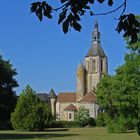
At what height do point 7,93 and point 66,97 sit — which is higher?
point 66,97

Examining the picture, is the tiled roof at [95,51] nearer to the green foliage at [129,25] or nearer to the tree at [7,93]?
the tree at [7,93]

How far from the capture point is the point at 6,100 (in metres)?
75.6

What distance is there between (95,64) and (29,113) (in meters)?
86.1

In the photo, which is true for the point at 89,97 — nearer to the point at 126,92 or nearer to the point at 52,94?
the point at 52,94

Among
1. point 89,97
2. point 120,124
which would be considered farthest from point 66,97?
point 120,124

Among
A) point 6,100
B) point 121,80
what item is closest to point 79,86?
point 6,100

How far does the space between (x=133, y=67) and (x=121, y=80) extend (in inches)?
141

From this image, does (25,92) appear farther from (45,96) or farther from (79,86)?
(45,96)

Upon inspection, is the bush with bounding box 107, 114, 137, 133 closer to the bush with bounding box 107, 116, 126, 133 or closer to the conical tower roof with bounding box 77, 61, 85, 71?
the bush with bounding box 107, 116, 126, 133

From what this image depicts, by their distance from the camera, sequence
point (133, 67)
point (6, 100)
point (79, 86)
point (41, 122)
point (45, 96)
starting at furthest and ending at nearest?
point (45, 96) < point (79, 86) < point (6, 100) < point (41, 122) < point (133, 67)

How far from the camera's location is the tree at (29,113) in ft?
201

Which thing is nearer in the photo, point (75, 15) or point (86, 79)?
point (75, 15)

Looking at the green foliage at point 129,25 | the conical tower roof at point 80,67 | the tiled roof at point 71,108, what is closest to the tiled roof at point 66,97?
the tiled roof at point 71,108

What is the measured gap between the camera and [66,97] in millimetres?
148000
